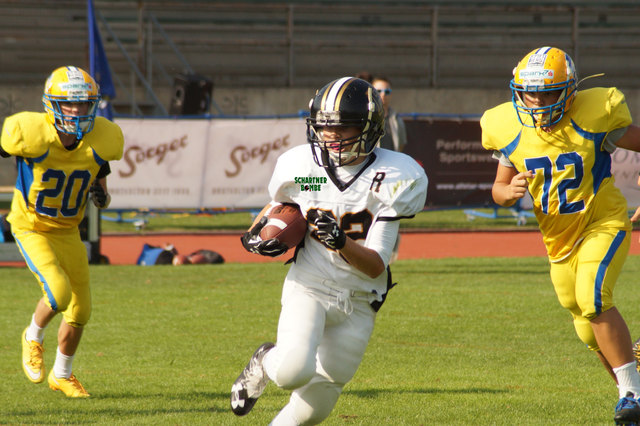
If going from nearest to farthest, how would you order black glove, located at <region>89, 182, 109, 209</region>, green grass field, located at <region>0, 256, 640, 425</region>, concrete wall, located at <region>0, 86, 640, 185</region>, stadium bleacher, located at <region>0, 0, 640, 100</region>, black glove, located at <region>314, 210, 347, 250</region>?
1. black glove, located at <region>314, 210, 347, 250</region>
2. green grass field, located at <region>0, 256, 640, 425</region>
3. black glove, located at <region>89, 182, 109, 209</region>
4. concrete wall, located at <region>0, 86, 640, 185</region>
5. stadium bleacher, located at <region>0, 0, 640, 100</region>

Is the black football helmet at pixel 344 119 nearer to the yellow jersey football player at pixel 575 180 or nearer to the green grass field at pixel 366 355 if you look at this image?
the yellow jersey football player at pixel 575 180

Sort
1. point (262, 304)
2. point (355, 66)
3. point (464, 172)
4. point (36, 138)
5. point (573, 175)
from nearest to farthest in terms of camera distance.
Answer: point (573, 175) < point (36, 138) < point (262, 304) < point (464, 172) < point (355, 66)

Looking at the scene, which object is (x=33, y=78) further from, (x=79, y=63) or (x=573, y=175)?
(x=573, y=175)

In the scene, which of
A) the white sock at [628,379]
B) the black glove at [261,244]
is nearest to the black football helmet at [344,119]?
the black glove at [261,244]

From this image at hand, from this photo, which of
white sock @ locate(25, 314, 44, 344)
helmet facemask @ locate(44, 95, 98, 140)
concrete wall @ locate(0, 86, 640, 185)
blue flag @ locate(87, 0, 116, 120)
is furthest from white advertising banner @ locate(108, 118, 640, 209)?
helmet facemask @ locate(44, 95, 98, 140)

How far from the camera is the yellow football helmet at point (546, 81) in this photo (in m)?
4.28

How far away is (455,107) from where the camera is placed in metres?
19.1

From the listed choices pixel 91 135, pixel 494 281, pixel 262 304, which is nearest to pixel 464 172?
pixel 494 281

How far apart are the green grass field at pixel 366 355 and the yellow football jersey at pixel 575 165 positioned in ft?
3.31

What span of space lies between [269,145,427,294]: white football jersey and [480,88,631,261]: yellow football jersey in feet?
3.20

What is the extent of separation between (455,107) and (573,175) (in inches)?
589

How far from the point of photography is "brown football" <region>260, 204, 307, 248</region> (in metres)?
3.58

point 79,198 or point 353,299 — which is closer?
point 353,299

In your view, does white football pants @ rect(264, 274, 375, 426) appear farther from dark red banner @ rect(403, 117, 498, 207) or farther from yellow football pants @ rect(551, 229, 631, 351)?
dark red banner @ rect(403, 117, 498, 207)
